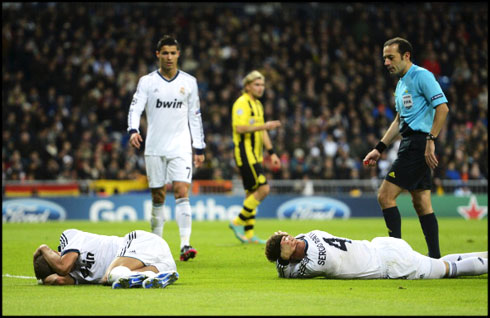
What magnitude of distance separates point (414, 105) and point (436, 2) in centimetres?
2611

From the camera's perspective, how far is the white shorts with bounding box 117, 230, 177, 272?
23.0 feet

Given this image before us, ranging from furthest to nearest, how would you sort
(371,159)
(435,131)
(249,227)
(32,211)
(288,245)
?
(32,211), (249,227), (371,159), (435,131), (288,245)

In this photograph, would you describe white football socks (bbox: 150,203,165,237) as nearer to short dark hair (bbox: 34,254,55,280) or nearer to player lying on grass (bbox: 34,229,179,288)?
player lying on grass (bbox: 34,229,179,288)

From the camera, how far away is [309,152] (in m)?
25.8

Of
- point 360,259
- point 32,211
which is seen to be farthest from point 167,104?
point 32,211

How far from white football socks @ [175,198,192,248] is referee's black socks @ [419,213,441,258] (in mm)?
2941

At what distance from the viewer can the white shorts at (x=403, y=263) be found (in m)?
7.51

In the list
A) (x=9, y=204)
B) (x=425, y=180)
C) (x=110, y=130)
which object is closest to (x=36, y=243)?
(x=425, y=180)

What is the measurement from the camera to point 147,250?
23.1 feet

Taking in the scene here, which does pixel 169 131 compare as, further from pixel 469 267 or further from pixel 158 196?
pixel 469 267

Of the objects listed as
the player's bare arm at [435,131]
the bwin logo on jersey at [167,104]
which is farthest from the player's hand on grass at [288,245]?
the bwin logo on jersey at [167,104]

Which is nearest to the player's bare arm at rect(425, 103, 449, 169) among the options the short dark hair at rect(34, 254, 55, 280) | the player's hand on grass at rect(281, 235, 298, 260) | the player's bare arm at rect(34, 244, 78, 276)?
the player's hand on grass at rect(281, 235, 298, 260)

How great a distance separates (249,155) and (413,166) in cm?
487

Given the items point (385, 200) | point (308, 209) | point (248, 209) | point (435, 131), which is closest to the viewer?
point (435, 131)
